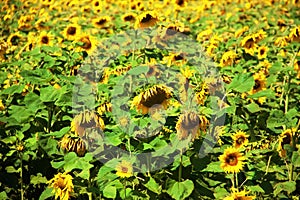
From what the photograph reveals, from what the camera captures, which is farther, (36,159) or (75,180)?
(36,159)

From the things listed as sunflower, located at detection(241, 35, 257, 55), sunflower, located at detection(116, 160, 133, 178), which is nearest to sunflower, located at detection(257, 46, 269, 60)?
sunflower, located at detection(241, 35, 257, 55)

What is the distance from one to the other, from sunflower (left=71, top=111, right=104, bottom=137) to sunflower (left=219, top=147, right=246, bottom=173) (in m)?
0.58

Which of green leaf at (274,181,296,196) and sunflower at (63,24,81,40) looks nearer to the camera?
green leaf at (274,181,296,196)

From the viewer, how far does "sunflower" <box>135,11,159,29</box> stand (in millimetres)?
2574

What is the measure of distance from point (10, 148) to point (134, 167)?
757 millimetres

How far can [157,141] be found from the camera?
6.22 ft

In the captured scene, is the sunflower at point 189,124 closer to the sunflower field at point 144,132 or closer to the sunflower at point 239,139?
the sunflower field at point 144,132

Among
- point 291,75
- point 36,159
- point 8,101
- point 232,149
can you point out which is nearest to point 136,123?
point 232,149

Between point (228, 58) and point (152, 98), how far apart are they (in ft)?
4.33

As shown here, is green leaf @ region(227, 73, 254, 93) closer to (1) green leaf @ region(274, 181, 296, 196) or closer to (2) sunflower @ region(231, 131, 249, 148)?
(2) sunflower @ region(231, 131, 249, 148)

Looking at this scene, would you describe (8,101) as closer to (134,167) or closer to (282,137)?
(134,167)

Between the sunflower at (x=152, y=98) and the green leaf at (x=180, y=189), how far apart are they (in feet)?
1.12

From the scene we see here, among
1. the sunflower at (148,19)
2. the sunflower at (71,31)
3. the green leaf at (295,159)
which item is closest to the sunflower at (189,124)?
the green leaf at (295,159)

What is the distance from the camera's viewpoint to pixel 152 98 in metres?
1.87
